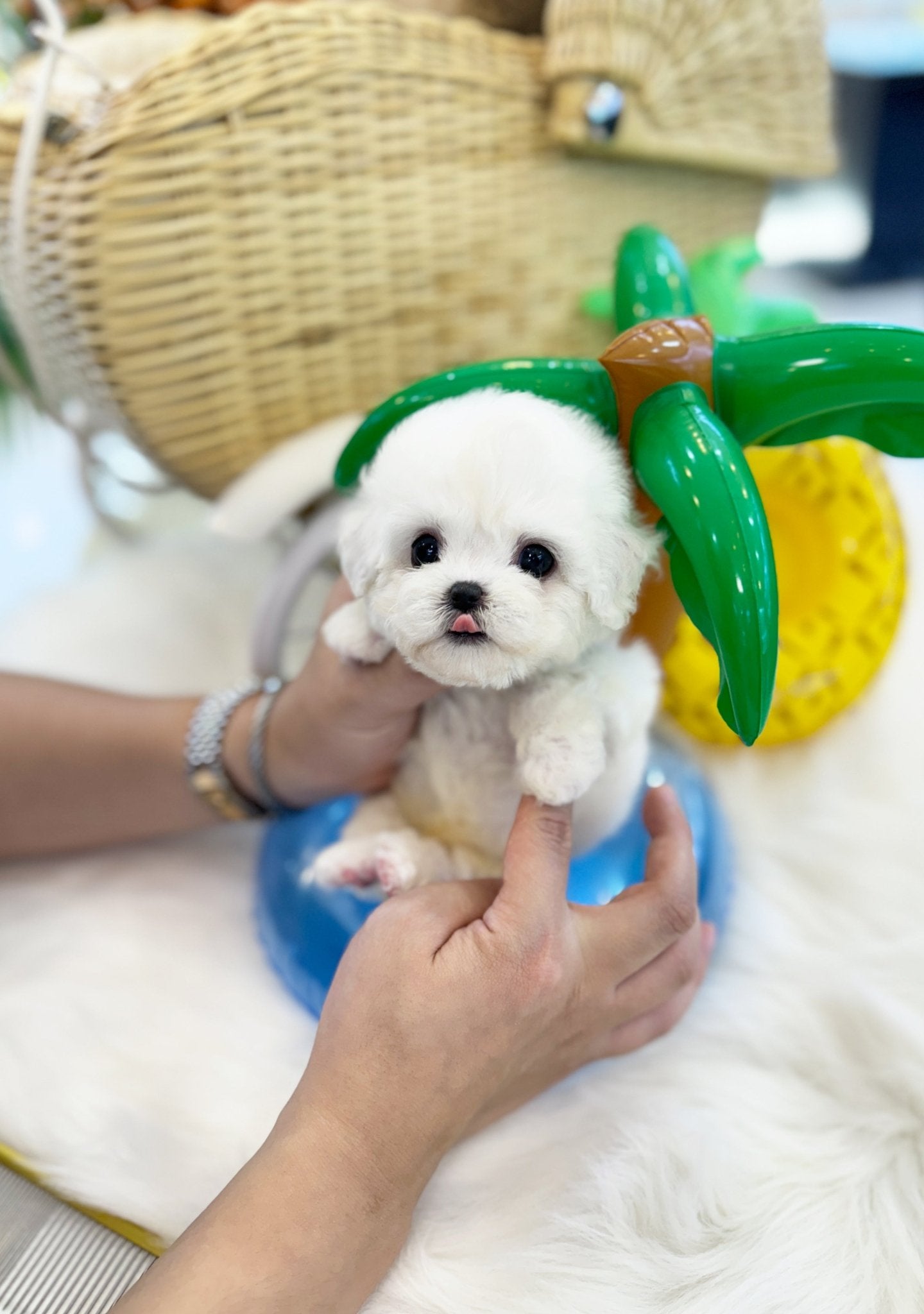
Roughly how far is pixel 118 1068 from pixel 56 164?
2.26ft

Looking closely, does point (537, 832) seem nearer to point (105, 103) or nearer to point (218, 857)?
point (218, 857)

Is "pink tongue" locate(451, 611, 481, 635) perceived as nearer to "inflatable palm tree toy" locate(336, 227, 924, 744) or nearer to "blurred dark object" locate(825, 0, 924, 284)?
"inflatable palm tree toy" locate(336, 227, 924, 744)

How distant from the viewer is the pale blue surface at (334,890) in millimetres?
665

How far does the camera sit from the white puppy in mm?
396

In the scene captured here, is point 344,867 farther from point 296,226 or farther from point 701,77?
point 701,77

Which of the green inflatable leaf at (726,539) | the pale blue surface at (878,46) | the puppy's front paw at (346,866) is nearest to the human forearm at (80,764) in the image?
the puppy's front paw at (346,866)

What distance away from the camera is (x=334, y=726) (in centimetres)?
58

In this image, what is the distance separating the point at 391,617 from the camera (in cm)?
41

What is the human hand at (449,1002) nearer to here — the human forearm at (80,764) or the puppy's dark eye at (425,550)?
the puppy's dark eye at (425,550)

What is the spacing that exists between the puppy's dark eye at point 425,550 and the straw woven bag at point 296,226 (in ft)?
1.71

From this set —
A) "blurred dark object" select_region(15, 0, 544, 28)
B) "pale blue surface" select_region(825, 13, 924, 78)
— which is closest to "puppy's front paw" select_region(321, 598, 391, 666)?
"blurred dark object" select_region(15, 0, 544, 28)

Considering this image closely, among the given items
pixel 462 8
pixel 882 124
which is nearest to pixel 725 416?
pixel 462 8

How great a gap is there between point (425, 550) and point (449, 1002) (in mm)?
228

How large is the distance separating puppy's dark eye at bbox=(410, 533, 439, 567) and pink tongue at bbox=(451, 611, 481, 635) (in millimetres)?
38
